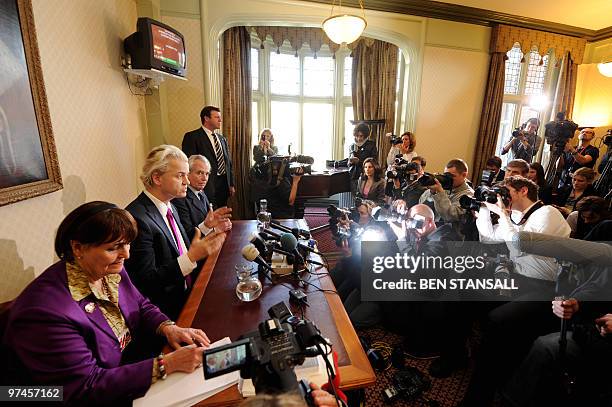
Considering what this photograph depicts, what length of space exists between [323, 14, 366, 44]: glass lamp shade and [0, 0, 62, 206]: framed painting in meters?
2.26

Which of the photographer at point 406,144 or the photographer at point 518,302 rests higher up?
the photographer at point 406,144

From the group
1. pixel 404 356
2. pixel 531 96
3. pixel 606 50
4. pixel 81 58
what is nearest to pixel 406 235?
pixel 404 356

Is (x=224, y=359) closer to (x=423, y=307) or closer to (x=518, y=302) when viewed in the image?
(x=423, y=307)

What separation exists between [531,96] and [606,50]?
1138 mm

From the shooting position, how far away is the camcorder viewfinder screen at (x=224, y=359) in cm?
62

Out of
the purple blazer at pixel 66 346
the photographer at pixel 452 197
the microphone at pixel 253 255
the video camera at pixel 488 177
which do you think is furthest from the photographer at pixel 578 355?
the video camera at pixel 488 177

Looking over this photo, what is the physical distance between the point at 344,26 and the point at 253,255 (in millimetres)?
2467

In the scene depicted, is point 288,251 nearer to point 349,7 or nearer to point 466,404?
point 466,404

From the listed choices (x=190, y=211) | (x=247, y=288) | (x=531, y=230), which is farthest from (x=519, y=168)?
(x=190, y=211)

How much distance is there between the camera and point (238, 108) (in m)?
4.86

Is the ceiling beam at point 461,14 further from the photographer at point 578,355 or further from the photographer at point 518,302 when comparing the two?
the photographer at point 578,355

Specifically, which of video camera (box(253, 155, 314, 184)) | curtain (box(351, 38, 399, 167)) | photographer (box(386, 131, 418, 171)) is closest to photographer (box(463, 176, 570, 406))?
photographer (box(386, 131, 418, 171))

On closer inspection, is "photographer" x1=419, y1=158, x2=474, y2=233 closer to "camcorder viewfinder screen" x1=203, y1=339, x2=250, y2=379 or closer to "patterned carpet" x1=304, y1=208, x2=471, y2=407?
"patterned carpet" x1=304, y1=208, x2=471, y2=407

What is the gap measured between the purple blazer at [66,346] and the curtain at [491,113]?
17.9 feet
